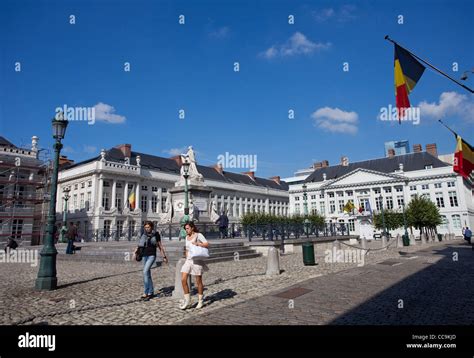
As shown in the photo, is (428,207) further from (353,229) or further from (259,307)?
(259,307)

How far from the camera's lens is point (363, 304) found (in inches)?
265

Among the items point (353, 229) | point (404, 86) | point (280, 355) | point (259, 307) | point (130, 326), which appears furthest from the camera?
point (353, 229)

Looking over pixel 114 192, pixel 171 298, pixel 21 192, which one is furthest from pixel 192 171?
pixel 114 192

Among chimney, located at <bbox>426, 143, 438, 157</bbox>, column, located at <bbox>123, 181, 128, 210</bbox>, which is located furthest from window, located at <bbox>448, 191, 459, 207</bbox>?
column, located at <bbox>123, 181, 128, 210</bbox>

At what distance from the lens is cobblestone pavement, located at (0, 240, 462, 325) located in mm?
5957

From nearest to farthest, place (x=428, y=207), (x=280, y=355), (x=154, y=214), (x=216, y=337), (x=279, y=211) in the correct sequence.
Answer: (x=280, y=355) < (x=216, y=337) < (x=428, y=207) < (x=154, y=214) < (x=279, y=211)

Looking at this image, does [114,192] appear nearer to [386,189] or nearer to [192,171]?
[192,171]

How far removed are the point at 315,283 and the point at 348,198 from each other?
74.2 metres

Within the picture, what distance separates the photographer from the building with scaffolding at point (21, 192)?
33.2 m

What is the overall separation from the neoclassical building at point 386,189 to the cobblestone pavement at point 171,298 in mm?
52891

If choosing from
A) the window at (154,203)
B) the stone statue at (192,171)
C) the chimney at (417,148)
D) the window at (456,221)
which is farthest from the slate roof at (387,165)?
the stone statue at (192,171)

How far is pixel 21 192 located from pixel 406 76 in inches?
1587

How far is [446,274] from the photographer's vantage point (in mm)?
10969

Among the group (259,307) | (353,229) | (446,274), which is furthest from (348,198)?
(259,307)
